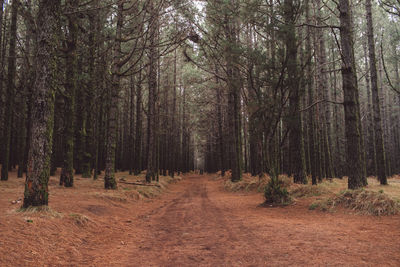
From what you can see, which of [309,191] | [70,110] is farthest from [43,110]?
[309,191]

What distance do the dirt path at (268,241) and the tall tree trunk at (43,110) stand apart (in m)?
2.32

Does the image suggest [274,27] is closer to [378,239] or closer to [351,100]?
[351,100]

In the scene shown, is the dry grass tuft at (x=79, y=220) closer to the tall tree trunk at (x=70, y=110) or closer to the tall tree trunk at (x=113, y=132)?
the tall tree trunk at (x=70, y=110)

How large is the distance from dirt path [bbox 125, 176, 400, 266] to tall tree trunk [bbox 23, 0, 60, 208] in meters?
2.32

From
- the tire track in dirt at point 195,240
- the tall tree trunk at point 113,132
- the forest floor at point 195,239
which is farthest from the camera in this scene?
the tall tree trunk at point 113,132

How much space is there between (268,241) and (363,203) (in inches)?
146

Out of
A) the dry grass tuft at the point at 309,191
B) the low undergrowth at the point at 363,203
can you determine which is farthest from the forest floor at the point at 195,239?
the dry grass tuft at the point at 309,191

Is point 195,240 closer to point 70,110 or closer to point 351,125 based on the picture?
point 351,125

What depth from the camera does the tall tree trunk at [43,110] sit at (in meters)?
5.23

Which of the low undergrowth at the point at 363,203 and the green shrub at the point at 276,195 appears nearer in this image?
the low undergrowth at the point at 363,203

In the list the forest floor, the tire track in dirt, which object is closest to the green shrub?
the forest floor

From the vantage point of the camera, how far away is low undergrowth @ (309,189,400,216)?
20.0ft

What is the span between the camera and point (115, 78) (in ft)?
36.4

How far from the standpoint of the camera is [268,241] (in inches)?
173
